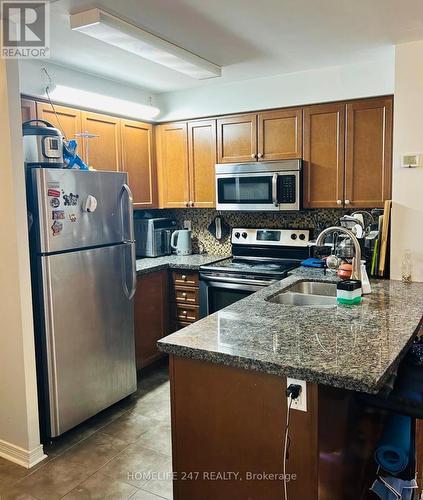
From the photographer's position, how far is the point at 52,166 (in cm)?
262

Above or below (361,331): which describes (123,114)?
above

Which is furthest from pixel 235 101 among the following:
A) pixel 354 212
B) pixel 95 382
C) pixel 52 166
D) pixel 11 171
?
pixel 95 382

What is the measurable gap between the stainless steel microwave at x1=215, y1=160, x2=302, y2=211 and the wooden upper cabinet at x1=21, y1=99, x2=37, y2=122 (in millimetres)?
1494

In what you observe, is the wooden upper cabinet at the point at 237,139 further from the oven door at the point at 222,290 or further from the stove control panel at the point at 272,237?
the oven door at the point at 222,290

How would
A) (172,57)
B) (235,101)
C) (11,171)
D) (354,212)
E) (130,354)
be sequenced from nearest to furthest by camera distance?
(11,171)
(172,57)
(130,354)
(354,212)
(235,101)

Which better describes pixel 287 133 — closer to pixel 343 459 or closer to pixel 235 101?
pixel 235 101

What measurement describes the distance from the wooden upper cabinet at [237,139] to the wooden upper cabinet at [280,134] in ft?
0.21

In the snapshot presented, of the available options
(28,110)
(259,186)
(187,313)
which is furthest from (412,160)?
(28,110)

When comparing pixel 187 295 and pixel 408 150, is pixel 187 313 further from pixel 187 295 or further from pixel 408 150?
pixel 408 150

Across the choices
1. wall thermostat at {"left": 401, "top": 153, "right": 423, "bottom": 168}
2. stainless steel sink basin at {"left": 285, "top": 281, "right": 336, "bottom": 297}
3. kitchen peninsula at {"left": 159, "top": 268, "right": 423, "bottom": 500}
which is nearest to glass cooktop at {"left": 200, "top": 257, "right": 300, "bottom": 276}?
stainless steel sink basin at {"left": 285, "top": 281, "right": 336, "bottom": 297}

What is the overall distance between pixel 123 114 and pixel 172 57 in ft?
3.78

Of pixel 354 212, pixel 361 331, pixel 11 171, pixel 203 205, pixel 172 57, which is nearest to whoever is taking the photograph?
pixel 361 331

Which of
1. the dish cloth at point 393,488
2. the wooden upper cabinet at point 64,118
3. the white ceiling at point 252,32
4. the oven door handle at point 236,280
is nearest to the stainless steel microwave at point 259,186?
the oven door handle at point 236,280

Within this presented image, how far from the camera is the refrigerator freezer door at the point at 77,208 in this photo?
2455 mm
